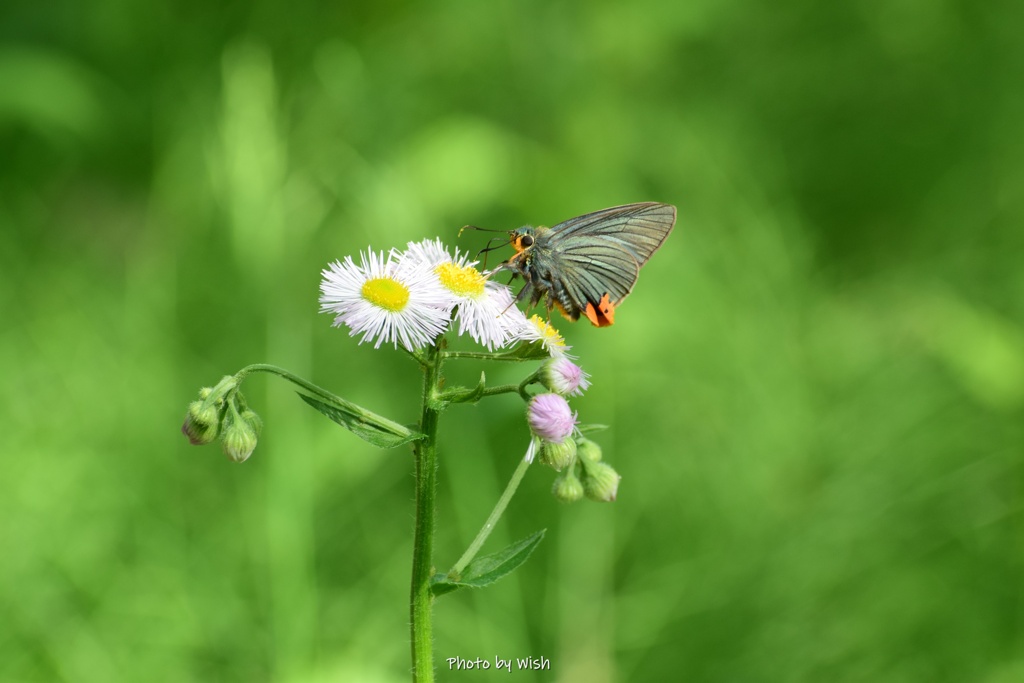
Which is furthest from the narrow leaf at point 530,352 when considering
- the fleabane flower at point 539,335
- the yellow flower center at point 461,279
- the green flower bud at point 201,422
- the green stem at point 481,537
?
the green flower bud at point 201,422

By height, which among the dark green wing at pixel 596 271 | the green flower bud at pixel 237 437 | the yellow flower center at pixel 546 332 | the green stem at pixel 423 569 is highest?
the dark green wing at pixel 596 271

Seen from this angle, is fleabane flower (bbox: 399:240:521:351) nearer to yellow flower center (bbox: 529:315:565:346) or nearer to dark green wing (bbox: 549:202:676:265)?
yellow flower center (bbox: 529:315:565:346)

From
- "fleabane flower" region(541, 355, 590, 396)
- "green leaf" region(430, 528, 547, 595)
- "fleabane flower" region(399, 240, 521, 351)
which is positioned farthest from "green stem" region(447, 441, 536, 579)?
"fleabane flower" region(399, 240, 521, 351)

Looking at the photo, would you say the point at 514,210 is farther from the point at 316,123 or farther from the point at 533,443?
the point at 533,443

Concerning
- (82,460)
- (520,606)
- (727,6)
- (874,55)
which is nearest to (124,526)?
(82,460)

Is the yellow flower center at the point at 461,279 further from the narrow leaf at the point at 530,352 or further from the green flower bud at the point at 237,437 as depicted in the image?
the green flower bud at the point at 237,437
